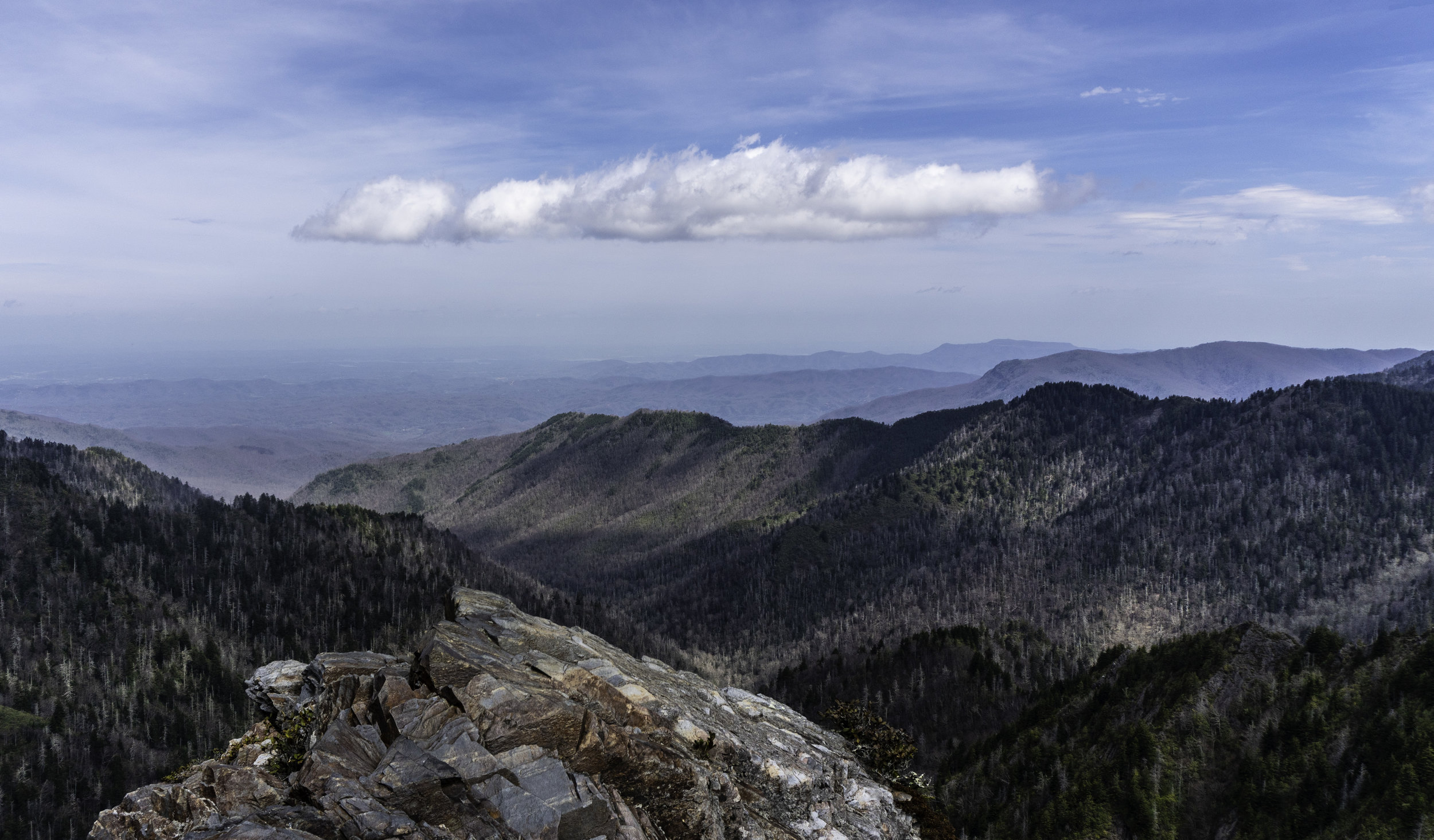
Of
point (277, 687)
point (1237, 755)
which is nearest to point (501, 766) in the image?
point (277, 687)

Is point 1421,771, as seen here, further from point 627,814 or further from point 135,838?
point 135,838

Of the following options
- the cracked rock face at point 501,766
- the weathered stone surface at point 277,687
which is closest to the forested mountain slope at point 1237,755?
the cracked rock face at point 501,766

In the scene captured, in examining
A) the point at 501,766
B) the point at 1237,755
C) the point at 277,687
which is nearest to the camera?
the point at 501,766

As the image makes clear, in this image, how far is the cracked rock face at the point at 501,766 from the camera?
1220 inches

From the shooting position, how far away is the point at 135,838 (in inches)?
1336

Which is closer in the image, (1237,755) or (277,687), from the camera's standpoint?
(277,687)

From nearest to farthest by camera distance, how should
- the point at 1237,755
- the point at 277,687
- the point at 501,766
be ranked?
the point at 501,766, the point at 277,687, the point at 1237,755

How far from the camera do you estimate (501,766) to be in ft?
108

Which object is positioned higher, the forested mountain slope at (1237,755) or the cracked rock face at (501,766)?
the cracked rock face at (501,766)

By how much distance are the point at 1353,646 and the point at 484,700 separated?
145m

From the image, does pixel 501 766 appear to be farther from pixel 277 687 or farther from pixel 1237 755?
pixel 1237 755

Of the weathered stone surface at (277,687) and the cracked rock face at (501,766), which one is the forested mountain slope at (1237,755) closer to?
the cracked rock face at (501,766)

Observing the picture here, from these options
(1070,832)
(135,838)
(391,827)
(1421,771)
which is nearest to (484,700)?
(391,827)

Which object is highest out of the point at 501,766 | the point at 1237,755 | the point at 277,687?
the point at 501,766
